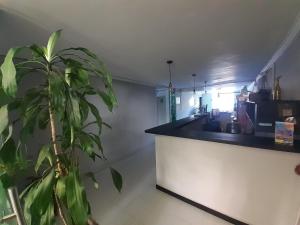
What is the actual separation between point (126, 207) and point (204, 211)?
1057 mm

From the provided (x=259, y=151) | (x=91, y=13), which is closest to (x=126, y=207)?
(x=259, y=151)

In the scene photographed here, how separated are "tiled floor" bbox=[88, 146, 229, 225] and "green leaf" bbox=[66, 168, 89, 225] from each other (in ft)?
4.75

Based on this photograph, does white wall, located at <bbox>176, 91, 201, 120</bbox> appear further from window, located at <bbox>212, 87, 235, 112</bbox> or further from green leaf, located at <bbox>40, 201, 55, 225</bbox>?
green leaf, located at <bbox>40, 201, 55, 225</bbox>

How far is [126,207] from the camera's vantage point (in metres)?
2.20

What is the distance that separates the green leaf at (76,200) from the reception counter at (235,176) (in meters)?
1.50

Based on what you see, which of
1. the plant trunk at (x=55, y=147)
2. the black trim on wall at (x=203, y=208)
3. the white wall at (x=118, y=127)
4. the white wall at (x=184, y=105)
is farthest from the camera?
the white wall at (x=184, y=105)

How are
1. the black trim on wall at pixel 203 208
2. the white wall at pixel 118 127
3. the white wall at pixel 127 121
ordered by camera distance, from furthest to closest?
the white wall at pixel 127 121
the black trim on wall at pixel 203 208
the white wall at pixel 118 127

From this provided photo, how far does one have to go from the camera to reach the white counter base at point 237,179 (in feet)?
4.93

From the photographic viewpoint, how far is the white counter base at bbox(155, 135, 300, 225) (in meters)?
1.50

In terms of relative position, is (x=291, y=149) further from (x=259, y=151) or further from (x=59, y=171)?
(x=59, y=171)

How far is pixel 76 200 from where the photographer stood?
0.75 metres

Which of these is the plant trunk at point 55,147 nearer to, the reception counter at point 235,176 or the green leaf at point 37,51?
the green leaf at point 37,51

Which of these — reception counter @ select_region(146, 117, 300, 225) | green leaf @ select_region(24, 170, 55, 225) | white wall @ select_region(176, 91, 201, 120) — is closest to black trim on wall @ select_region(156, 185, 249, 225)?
reception counter @ select_region(146, 117, 300, 225)

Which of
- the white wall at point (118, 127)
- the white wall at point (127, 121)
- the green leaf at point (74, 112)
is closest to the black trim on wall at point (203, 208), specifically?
the white wall at point (118, 127)
